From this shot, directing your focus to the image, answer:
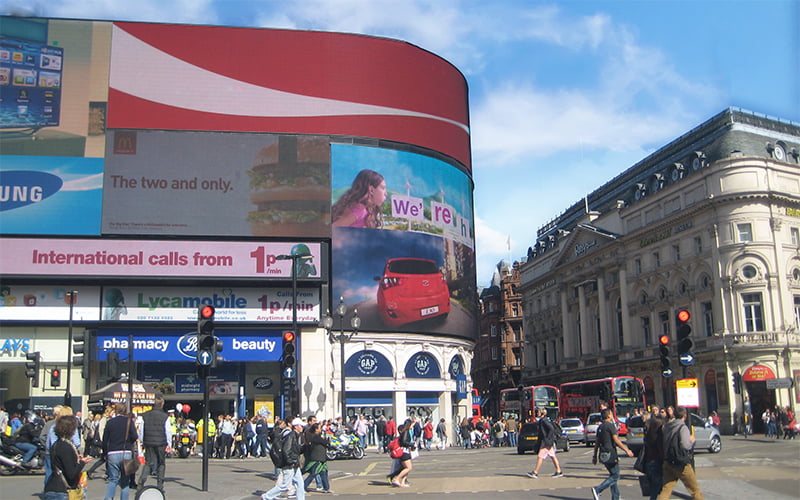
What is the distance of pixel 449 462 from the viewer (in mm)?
30984

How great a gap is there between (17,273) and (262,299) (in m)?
13.6

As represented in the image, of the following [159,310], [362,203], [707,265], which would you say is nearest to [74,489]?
[159,310]

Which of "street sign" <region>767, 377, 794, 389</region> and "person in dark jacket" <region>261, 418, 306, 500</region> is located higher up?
"street sign" <region>767, 377, 794, 389</region>

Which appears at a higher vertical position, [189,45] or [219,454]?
[189,45]

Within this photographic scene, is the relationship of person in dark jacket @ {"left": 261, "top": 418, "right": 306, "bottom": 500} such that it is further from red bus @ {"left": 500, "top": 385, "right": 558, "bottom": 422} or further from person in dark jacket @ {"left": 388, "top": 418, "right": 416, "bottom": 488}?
red bus @ {"left": 500, "top": 385, "right": 558, "bottom": 422}

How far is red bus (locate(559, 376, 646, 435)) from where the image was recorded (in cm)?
4931

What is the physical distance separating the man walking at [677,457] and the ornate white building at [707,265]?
38.4 meters

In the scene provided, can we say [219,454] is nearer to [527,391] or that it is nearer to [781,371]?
[527,391]

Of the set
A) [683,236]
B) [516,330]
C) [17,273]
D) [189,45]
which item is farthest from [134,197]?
[516,330]

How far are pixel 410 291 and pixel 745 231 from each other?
24.7 metres

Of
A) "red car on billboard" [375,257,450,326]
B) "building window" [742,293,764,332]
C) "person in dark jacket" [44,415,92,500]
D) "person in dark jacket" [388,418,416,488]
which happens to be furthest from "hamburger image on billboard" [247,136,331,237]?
"person in dark jacket" [44,415,92,500]

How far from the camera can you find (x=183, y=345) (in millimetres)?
47250

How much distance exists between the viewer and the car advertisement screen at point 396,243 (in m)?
50.3

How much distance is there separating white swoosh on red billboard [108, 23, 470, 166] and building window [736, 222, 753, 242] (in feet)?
72.9
